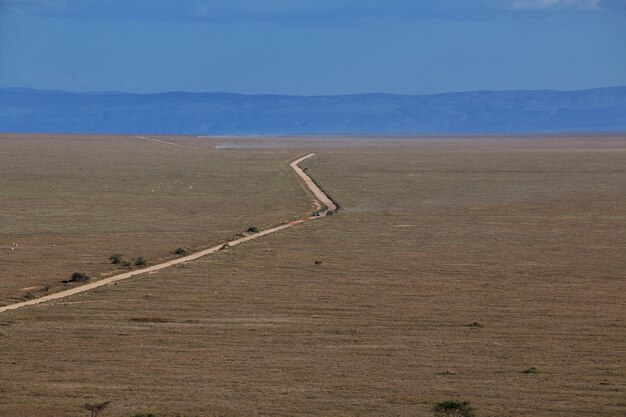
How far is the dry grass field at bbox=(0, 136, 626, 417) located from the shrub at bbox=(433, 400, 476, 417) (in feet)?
0.54

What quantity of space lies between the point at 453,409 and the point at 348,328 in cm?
567

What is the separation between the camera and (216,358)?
665 inches

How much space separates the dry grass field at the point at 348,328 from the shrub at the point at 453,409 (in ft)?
0.54

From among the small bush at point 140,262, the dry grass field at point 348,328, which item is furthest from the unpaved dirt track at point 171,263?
the dry grass field at point 348,328

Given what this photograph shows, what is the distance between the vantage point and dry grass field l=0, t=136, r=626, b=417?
14570 mm

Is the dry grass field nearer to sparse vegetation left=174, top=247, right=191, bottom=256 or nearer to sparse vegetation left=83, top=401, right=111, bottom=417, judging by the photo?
sparse vegetation left=83, top=401, right=111, bottom=417

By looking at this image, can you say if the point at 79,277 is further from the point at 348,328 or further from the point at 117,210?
the point at 117,210

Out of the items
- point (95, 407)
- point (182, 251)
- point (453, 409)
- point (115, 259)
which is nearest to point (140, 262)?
point (115, 259)

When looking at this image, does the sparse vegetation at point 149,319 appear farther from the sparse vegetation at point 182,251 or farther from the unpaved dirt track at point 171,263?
the sparse vegetation at point 182,251

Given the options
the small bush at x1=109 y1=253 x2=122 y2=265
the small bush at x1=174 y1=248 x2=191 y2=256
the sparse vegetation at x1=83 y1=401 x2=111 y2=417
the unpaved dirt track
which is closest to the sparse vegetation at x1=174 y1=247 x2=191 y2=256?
the small bush at x1=174 y1=248 x2=191 y2=256

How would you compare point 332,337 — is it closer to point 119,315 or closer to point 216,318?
point 216,318

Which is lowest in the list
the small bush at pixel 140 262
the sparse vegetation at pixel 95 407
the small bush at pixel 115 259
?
the sparse vegetation at pixel 95 407

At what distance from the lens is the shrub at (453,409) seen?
1364 cm

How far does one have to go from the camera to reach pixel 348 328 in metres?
19.4
